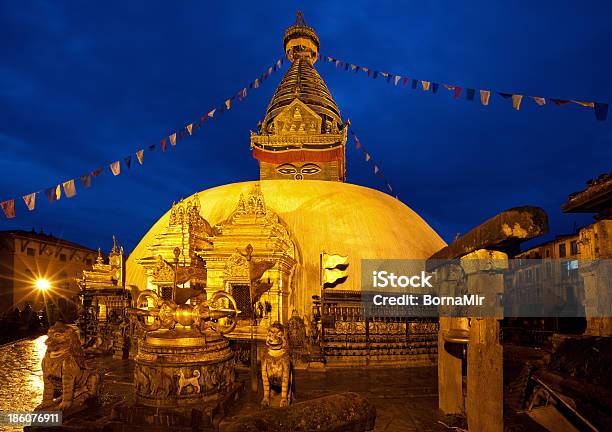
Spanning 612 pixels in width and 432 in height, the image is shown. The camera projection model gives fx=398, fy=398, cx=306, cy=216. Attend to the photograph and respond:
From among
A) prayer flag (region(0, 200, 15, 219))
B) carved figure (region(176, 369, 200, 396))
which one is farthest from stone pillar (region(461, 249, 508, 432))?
prayer flag (region(0, 200, 15, 219))

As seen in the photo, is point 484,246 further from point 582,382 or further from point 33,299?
point 33,299

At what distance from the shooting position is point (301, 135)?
29.3m

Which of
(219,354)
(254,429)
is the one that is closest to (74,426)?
(219,354)

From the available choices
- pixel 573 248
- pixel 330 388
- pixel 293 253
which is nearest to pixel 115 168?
pixel 293 253

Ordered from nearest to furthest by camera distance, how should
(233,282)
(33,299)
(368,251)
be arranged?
(233,282), (368,251), (33,299)

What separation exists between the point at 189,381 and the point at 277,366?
1.68 meters

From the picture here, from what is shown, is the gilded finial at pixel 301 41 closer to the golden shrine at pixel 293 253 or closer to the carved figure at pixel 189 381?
Result: the golden shrine at pixel 293 253

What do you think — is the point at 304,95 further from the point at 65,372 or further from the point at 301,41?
the point at 65,372

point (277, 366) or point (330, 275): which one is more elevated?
point (330, 275)

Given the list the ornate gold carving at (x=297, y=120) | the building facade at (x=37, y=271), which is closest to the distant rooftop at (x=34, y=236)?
the building facade at (x=37, y=271)

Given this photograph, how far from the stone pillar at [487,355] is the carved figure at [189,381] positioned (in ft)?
15.9

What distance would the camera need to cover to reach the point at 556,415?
6926 mm

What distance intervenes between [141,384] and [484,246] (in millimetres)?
6616

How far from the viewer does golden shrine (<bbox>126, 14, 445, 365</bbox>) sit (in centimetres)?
1360
